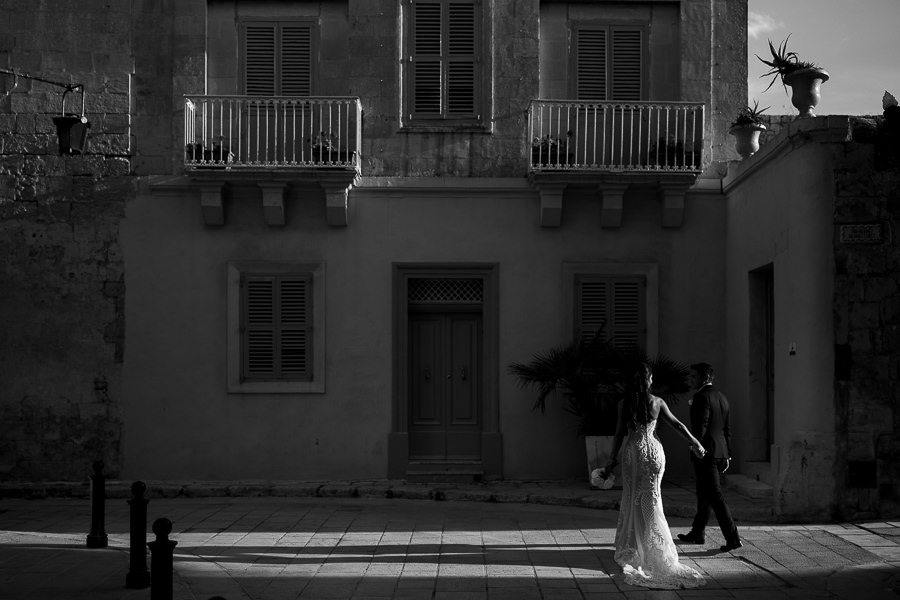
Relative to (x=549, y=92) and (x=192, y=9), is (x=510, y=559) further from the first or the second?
(x=192, y=9)

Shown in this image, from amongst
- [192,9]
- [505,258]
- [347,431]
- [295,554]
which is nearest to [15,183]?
[192,9]

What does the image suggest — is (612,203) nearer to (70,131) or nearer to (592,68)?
(592,68)

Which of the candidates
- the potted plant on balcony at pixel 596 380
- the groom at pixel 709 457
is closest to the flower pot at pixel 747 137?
the potted plant on balcony at pixel 596 380

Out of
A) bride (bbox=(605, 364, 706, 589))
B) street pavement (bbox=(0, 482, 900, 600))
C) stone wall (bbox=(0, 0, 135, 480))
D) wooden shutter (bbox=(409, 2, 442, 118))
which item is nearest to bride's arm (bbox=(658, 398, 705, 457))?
bride (bbox=(605, 364, 706, 589))

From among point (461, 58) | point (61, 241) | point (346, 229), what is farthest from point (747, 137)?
point (61, 241)

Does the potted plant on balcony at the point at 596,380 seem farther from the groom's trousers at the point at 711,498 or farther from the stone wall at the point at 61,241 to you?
the stone wall at the point at 61,241

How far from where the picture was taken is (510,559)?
992 cm

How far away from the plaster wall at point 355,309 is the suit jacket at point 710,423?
16.5 feet

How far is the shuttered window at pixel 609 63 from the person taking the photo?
15.6 metres

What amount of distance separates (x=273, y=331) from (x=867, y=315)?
7602 millimetres

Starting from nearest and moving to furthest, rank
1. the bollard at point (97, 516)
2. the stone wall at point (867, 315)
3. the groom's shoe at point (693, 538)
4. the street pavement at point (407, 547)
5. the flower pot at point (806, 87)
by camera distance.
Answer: the street pavement at point (407, 547) < the bollard at point (97, 516) < the groom's shoe at point (693, 538) < the stone wall at point (867, 315) < the flower pot at point (806, 87)

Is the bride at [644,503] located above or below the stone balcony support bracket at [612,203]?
below

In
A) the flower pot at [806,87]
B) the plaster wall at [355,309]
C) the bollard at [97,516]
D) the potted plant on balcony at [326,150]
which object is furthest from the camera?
the plaster wall at [355,309]

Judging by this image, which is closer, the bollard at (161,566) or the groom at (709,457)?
the bollard at (161,566)
